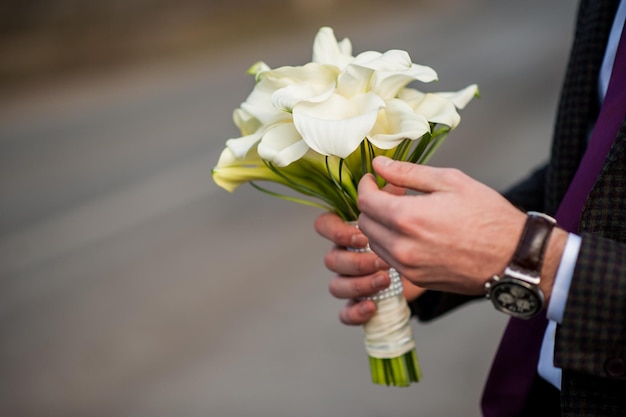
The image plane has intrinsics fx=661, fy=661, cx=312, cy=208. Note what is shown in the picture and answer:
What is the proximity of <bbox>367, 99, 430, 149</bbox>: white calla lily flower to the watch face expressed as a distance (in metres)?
0.23

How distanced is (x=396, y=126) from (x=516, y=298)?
0.98 feet

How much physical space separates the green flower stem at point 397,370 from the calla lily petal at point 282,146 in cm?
38

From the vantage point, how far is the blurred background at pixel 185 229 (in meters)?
2.44

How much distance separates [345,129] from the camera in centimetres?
83

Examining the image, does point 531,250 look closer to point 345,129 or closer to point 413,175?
point 413,175

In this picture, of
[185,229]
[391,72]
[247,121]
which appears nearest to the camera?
[391,72]

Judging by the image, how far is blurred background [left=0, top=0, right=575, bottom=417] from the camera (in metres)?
2.44

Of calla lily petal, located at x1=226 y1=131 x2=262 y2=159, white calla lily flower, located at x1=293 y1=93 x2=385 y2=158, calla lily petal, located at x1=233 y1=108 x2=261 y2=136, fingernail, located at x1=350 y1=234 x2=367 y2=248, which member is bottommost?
fingernail, located at x1=350 y1=234 x2=367 y2=248

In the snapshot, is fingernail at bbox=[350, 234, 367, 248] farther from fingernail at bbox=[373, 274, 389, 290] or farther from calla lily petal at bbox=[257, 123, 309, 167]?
calla lily petal at bbox=[257, 123, 309, 167]

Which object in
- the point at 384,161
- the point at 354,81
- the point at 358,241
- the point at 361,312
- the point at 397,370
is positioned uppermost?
the point at 354,81

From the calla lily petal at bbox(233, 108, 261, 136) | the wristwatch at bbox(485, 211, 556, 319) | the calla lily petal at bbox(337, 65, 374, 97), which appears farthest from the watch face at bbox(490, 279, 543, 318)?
the calla lily petal at bbox(233, 108, 261, 136)

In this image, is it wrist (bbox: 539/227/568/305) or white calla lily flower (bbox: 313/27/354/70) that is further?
white calla lily flower (bbox: 313/27/354/70)

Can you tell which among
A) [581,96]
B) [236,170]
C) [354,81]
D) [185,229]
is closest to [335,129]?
[354,81]

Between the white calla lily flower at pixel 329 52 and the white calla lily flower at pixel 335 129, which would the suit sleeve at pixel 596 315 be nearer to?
the white calla lily flower at pixel 335 129
